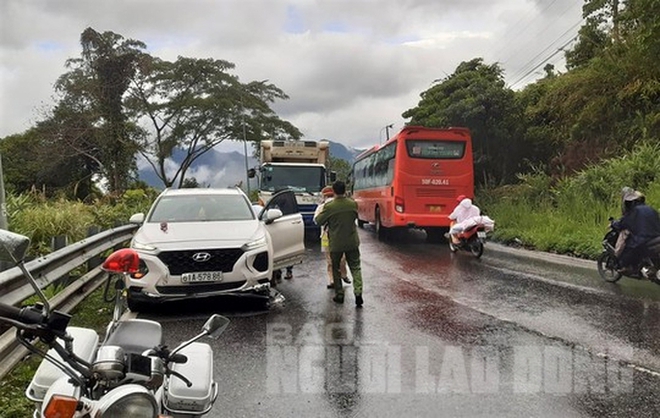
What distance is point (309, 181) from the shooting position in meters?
20.4

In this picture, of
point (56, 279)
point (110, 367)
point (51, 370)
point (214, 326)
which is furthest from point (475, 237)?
point (110, 367)

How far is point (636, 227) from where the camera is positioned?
971 centimetres

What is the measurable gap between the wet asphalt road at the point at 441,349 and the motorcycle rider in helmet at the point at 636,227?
1.65 feet

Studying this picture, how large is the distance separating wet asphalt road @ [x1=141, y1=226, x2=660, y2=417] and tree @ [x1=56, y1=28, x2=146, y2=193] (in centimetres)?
2695

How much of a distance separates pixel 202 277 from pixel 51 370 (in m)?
4.85

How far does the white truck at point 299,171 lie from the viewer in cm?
1920

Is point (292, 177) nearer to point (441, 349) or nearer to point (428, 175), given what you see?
point (428, 175)

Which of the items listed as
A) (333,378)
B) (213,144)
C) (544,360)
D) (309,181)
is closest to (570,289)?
(544,360)

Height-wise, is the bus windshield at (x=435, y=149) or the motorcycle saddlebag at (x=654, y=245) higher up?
the bus windshield at (x=435, y=149)

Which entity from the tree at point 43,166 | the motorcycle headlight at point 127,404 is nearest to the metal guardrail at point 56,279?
the motorcycle headlight at point 127,404

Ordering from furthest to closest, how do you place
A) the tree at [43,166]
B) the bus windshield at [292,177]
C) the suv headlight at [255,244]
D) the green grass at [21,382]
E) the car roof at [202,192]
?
the tree at [43,166] → the bus windshield at [292,177] → the car roof at [202,192] → the suv headlight at [255,244] → the green grass at [21,382]

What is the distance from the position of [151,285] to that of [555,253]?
10067 millimetres

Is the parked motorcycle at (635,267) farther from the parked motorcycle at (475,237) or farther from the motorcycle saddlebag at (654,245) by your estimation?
the parked motorcycle at (475,237)

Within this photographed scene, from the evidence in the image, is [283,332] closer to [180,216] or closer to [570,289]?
Result: [180,216]
